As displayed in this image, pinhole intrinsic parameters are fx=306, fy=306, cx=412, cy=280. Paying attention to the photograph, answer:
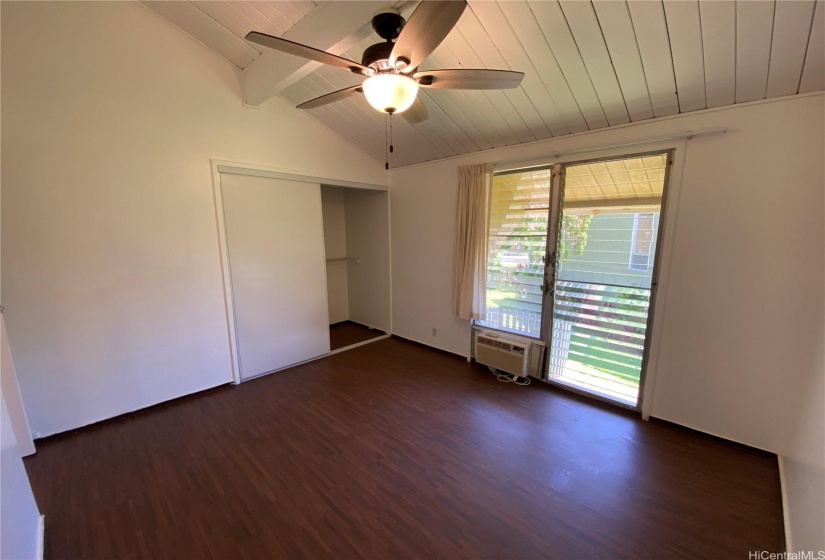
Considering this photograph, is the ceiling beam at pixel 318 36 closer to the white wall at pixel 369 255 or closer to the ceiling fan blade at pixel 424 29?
the ceiling fan blade at pixel 424 29

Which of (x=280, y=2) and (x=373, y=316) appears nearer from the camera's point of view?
(x=280, y=2)

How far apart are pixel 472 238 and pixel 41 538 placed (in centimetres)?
344

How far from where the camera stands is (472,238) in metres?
3.22

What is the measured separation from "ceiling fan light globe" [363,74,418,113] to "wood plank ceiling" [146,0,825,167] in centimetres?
78

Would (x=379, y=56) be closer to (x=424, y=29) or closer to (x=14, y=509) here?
(x=424, y=29)

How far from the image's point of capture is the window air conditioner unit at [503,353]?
3.05 metres

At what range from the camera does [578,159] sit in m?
2.62

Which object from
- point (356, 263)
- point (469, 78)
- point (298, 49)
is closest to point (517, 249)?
point (469, 78)

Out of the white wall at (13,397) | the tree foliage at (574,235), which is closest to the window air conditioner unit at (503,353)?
the tree foliage at (574,235)

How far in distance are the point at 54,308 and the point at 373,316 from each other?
324cm

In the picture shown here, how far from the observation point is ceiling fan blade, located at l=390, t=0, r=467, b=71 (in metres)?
1.06

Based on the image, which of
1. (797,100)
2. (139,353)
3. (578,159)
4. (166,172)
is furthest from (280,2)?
(797,100)

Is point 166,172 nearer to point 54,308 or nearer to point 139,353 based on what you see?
point 54,308

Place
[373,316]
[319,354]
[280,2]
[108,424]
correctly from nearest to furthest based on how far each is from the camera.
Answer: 1. [280,2]
2. [108,424]
3. [319,354]
4. [373,316]
